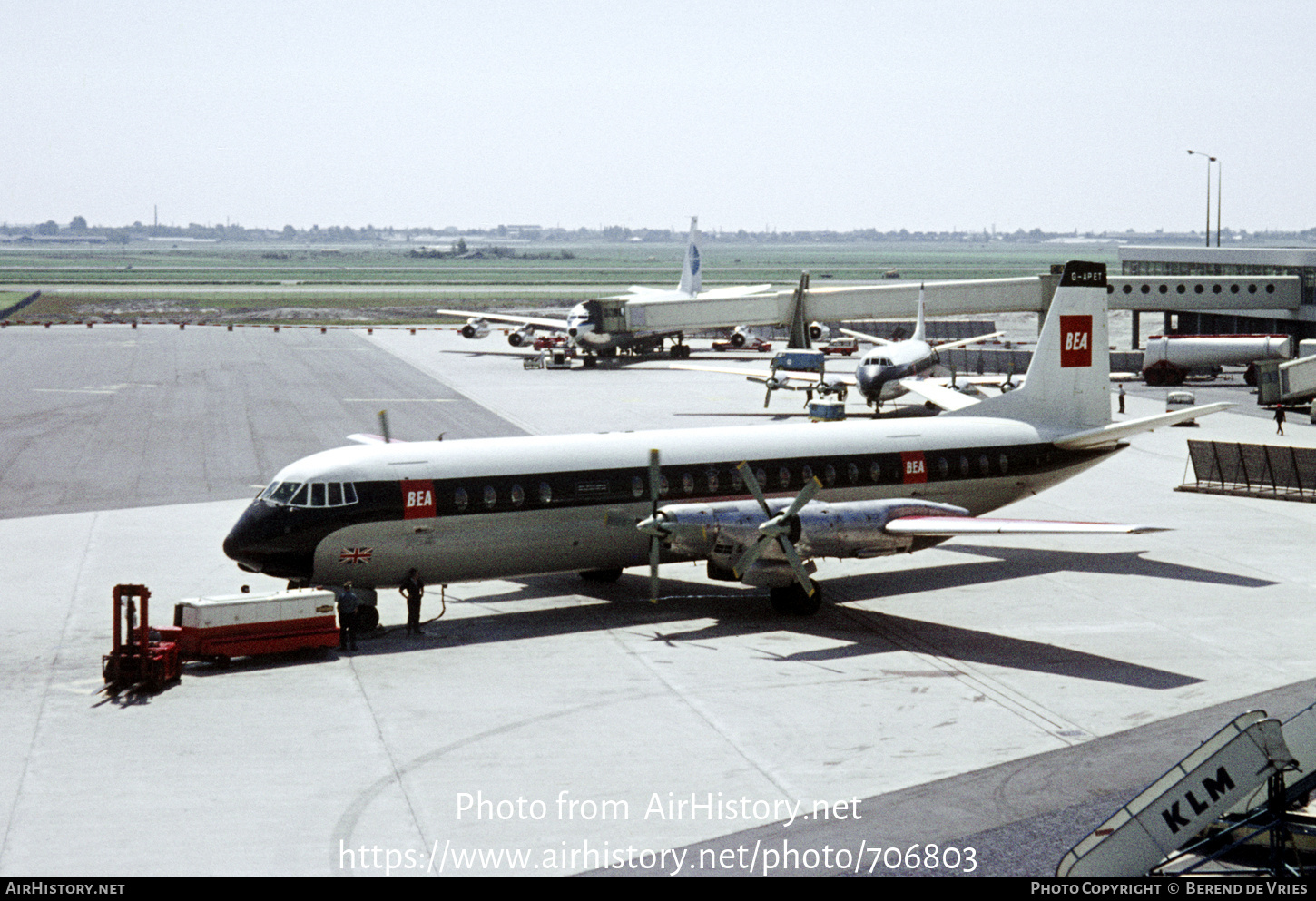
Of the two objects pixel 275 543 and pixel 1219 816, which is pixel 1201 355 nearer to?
pixel 275 543

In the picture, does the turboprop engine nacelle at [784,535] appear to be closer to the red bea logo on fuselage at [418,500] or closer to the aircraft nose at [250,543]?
the red bea logo on fuselage at [418,500]

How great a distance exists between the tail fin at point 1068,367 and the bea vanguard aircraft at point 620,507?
3623 millimetres

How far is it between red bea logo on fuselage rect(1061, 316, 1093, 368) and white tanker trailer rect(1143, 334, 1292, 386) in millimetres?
48192

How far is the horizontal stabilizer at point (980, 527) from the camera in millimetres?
29547

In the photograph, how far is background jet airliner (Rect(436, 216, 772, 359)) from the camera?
9425 centimetres

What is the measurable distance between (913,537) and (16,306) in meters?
143

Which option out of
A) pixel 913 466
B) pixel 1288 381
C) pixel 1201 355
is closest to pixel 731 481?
pixel 913 466

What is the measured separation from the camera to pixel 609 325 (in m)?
94.6

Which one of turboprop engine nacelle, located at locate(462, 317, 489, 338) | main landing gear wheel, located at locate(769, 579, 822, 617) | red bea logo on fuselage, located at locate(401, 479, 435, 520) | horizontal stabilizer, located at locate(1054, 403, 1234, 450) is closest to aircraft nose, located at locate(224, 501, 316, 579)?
red bea logo on fuselage, located at locate(401, 479, 435, 520)

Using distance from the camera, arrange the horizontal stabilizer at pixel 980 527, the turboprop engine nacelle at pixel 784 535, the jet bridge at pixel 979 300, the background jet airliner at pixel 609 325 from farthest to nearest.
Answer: the background jet airliner at pixel 609 325 → the jet bridge at pixel 979 300 → the horizontal stabilizer at pixel 980 527 → the turboprop engine nacelle at pixel 784 535

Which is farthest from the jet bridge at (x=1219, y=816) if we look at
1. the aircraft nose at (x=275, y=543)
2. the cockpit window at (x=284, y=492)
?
the cockpit window at (x=284, y=492)

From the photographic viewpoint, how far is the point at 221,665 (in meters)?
26.5
